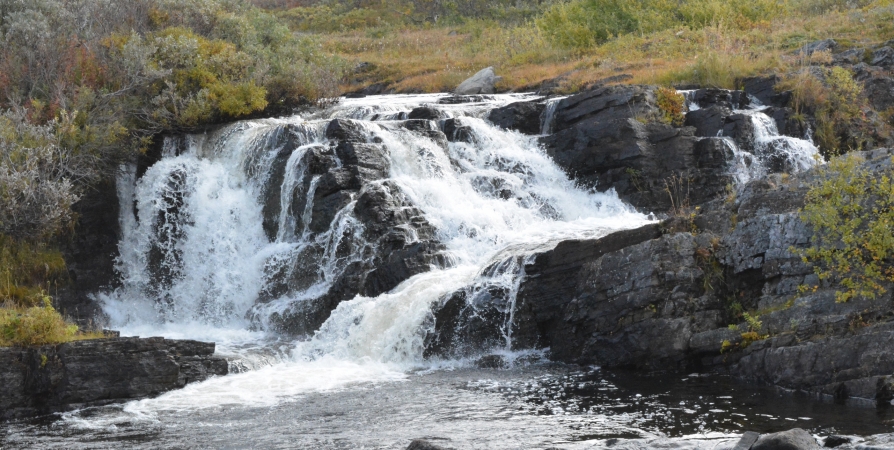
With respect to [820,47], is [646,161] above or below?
below

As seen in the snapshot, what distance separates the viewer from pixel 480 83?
3241 cm

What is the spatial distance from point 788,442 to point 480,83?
81.2 ft

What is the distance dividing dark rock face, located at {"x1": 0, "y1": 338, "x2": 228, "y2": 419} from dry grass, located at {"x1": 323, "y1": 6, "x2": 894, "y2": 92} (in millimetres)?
17323

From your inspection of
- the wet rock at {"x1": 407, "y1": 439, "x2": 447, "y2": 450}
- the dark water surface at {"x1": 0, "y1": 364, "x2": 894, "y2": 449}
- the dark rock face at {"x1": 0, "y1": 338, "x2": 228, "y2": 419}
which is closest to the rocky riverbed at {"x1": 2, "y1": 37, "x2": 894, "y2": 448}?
the dark rock face at {"x1": 0, "y1": 338, "x2": 228, "y2": 419}

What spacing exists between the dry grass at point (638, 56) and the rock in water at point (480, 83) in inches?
21.5

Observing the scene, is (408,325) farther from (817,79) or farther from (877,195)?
(817,79)

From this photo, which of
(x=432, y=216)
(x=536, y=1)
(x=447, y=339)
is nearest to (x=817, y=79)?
(x=432, y=216)

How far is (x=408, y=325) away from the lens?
16.2m

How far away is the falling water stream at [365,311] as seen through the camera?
11391mm

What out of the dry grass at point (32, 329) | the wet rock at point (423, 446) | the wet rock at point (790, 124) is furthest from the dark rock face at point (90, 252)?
the wet rock at point (790, 124)

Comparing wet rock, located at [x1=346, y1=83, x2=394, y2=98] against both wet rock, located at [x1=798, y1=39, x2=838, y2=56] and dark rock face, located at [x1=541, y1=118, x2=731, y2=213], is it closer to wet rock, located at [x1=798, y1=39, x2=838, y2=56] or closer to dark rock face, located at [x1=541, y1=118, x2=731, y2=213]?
dark rock face, located at [x1=541, y1=118, x2=731, y2=213]

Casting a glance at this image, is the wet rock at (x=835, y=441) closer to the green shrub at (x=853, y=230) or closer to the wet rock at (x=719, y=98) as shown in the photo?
the green shrub at (x=853, y=230)

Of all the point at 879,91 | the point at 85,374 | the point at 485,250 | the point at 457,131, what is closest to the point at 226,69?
the point at 457,131

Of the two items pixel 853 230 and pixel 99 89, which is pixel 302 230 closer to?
pixel 99 89
